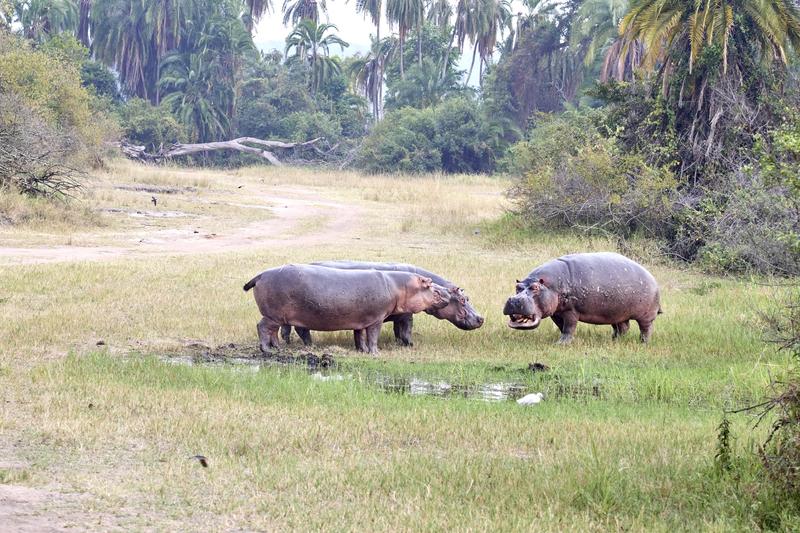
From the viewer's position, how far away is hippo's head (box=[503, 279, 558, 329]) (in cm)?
1144

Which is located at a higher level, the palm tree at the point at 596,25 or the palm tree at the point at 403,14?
the palm tree at the point at 403,14

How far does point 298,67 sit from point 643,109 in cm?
4517

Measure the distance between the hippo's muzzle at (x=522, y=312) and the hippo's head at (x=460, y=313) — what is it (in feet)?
1.74

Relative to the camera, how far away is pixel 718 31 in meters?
19.4

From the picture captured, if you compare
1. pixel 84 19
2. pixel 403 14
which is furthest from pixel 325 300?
pixel 84 19

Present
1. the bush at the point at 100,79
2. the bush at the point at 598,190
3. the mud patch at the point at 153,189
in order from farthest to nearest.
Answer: the bush at the point at 100,79
the mud patch at the point at 153,189
the bush at the point at 598,190

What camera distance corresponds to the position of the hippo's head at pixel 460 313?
11.9 m

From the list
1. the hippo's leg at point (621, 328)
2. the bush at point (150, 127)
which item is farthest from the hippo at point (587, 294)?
the bush at point (150, 127)

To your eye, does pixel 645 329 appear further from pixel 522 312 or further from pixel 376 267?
pixel 376 267

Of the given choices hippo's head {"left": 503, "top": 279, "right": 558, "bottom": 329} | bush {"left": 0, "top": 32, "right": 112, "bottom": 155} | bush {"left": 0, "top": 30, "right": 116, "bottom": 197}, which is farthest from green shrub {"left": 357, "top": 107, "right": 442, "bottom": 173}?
hippo's head {"left": 503, "top": 279, "right": 558, "bottom": 329}

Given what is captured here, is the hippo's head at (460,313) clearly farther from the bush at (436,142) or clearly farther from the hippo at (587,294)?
the bush at (436,142)

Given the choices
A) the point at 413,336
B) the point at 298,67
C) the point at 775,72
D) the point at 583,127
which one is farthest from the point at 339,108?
the point at 413,336

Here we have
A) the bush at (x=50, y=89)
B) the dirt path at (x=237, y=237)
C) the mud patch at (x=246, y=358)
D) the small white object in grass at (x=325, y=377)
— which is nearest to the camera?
the small white object in grass at (x=325, y=377)

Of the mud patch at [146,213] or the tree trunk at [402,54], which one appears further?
the tree trunk at [402,54]
